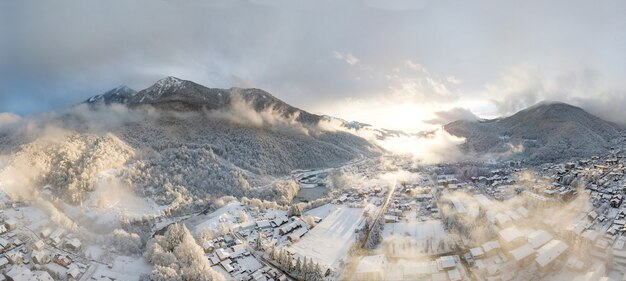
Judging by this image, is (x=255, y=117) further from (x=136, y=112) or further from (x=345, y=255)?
(x=345, y=255)

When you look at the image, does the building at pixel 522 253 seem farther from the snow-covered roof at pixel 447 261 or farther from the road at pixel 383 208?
the road at pixel 383 208

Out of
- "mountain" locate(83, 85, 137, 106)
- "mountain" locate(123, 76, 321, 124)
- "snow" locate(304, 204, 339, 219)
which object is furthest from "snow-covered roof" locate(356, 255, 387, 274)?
"mountain" locate(83, 85, 137, 106)

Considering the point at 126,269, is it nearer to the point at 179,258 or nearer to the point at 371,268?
the point at 179,258

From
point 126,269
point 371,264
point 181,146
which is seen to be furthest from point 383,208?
point 181,146

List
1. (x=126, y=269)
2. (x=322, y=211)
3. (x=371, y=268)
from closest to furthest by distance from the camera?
(x=371, y=268), (x=126, y=269), (x=322, y=211)

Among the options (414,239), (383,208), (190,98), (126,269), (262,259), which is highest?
(190,98)

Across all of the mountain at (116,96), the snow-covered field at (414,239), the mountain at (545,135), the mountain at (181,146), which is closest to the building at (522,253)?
the snow-covered field at (414,239)
